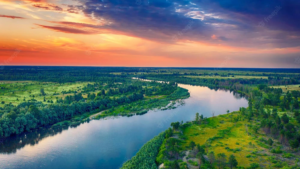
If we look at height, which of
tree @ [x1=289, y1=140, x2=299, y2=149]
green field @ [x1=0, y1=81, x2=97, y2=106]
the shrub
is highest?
green field @ [x1=0, y1=81, x2=97, y2=106]

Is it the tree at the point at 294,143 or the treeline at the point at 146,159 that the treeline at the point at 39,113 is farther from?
the tree at the point at 294,143

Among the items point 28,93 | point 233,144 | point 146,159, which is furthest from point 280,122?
point 28,93

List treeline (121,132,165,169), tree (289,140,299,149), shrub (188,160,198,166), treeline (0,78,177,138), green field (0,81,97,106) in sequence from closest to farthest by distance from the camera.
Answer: treeline (121,132,165,169) → shrub (188,160,198,166) → tree (289,140,299,149) → treeline (0,78,177,138) → green field (0,81,97,106)

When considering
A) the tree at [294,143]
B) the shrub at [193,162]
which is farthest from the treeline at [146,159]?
the tree at [294,143]

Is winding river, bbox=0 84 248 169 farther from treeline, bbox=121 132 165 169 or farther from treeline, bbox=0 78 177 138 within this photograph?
treeline, bbox=121 132 165 169

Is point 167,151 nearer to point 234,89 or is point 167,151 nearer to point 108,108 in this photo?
point 108,108

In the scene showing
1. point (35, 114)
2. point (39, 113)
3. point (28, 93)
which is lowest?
point (35, 114)

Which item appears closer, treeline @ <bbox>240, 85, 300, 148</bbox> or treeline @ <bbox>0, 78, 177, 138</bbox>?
treeline @ <bbox>240, 85, 300, 148</bbox>

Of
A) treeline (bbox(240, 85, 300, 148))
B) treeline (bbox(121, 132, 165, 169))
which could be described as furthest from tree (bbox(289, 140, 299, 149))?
treeline (bbox(121, 132, 165, 169))

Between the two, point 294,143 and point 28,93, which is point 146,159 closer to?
point 294,143
